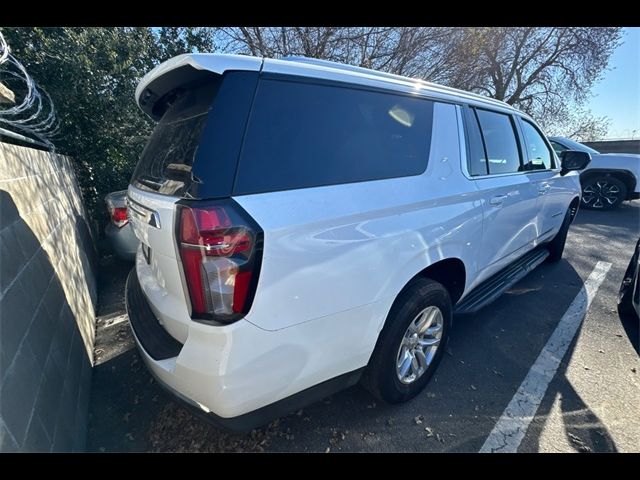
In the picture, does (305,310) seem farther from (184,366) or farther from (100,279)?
(100,279)

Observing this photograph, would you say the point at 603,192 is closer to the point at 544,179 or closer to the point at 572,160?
the point at 572,160

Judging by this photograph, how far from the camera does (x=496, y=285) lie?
304cm

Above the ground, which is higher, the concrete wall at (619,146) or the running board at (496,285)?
the concrete wall at (619,146)

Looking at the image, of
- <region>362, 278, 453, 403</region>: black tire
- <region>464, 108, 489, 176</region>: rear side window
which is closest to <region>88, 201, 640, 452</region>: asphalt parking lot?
<region>362, 278, 453, 403</region>: black tire

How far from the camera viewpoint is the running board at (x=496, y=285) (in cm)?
269

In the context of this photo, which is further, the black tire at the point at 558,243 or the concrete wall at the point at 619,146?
the concrete wall at the point at 619,146

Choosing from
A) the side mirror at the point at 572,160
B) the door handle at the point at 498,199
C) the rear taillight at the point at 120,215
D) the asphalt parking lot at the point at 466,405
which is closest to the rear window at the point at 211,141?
the asphalt parking lot at the point at 466,405

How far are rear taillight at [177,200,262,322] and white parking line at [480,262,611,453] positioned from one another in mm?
1757

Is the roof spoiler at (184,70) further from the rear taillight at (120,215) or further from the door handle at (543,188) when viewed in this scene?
the door handle at (543,188)

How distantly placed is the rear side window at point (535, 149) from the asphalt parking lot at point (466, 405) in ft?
5.18

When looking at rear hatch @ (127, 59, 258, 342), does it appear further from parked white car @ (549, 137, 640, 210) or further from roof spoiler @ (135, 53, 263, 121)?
parked white car @ (549, 137, 640, 210)

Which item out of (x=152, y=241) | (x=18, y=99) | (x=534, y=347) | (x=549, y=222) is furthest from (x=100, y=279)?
(x=549, y=222)

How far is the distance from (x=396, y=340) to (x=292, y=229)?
1049 millimetres

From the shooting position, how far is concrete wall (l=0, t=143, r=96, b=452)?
55.5 inches
